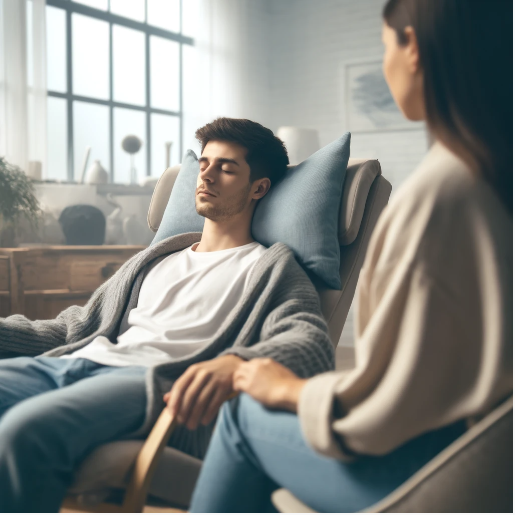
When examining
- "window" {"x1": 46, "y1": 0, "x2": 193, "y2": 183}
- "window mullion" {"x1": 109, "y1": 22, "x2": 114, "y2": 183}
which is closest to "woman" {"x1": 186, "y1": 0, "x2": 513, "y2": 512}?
"window" {"x1": 46, "y1": 0, "x2": 193, "y2": 183}

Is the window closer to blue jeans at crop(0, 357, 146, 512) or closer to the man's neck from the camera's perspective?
the man's neck

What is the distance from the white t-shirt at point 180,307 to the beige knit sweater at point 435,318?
2.46 ft

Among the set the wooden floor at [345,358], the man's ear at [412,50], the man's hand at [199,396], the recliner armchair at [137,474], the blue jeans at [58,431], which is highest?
the man's ear at [412,50]

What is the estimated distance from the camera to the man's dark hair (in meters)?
1.69

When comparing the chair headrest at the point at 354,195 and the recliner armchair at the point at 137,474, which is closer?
the recliner armchair at the point at 137,474

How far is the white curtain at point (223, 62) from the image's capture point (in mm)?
4602

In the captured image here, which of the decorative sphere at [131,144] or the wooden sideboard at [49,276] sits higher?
the decorative sphere at [131,144]

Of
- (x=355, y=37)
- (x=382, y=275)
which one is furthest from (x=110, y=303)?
(x=355, y=37)

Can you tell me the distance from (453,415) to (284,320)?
69 centimetres

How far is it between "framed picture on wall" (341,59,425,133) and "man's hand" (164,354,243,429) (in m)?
3.94

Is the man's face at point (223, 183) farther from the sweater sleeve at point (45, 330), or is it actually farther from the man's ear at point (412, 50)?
the man's ear at point (412, 50)

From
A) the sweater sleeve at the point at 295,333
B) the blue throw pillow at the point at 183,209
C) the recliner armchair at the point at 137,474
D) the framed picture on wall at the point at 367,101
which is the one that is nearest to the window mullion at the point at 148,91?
the framed picture on wall at the point at 367,101

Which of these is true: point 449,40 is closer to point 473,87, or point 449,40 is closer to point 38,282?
point 473,87

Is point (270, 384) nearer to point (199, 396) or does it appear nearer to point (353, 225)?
point (199, 396)
